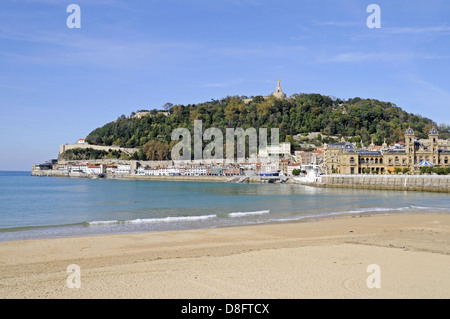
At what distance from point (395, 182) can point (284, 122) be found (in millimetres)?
69823

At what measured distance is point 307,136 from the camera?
11381 centimetres

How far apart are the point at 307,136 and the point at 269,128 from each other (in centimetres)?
1106

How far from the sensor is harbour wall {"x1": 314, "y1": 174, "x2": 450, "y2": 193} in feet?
149

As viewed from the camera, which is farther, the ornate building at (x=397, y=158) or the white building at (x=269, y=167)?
the white building at (x=269, y=167)

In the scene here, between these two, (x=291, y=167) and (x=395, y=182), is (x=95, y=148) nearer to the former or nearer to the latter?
(x=291, y=167)

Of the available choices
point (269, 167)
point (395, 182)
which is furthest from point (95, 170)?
point (395, 182)

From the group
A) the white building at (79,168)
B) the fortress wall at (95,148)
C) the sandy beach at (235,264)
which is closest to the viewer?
the sandy beach at (235,264)

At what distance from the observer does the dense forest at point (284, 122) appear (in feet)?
367

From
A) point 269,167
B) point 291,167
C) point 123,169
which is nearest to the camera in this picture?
point 291,167

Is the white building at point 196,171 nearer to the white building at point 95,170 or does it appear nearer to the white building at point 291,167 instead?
the white building at point 291,167

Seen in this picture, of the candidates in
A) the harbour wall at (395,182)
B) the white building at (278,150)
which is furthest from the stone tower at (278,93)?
the harbour wall at (395,182)

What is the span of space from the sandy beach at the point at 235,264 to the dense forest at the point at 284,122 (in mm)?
96896

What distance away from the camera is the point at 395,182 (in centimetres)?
4966

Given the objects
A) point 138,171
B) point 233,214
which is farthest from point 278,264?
point 138,171
